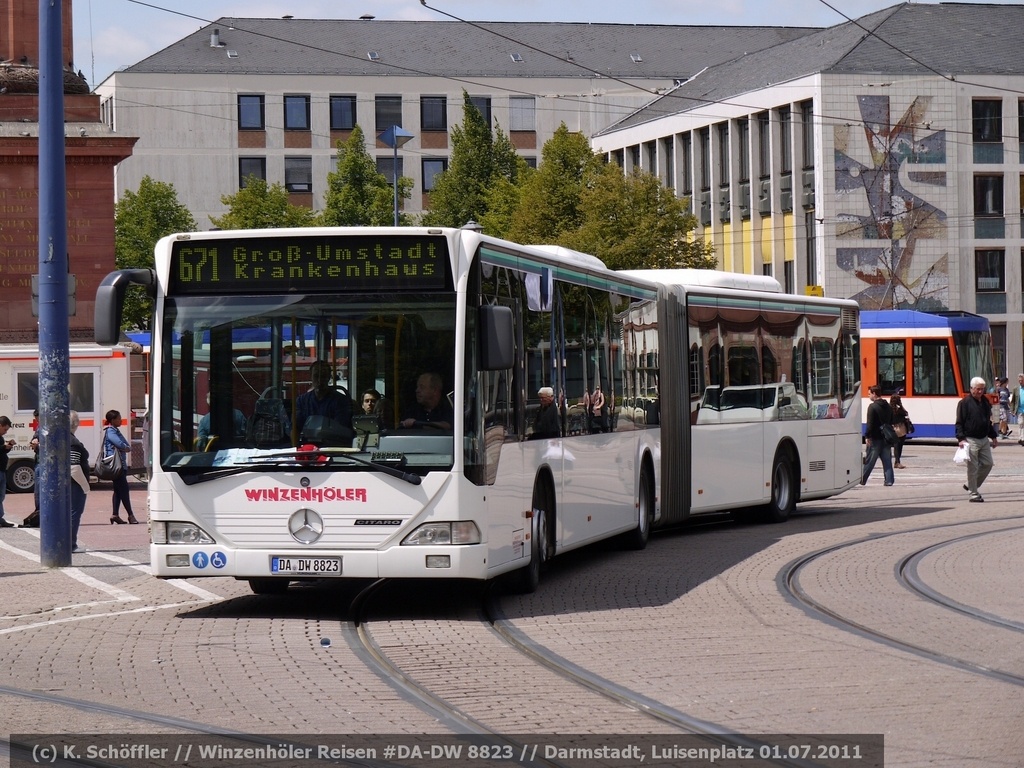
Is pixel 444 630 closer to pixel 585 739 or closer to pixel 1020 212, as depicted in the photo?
pixel 585 739

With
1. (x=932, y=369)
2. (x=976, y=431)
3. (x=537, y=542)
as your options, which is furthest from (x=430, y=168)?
(x=537, y=542)

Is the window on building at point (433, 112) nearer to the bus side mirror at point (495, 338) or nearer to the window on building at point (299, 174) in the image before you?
the window on building at point (299, 174)

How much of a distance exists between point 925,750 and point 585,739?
4.70ft

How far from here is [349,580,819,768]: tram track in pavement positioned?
311 inches

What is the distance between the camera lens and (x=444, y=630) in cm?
1155

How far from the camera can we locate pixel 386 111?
86.9 m

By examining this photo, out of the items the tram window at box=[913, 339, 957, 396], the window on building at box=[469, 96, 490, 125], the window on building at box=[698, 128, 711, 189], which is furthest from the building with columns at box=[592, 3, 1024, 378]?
the window on building at box=[469, 96, 490, 125]

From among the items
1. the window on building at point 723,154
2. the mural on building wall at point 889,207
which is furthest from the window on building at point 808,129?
the window on building at point 723,154

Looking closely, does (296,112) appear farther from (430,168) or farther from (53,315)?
A: (53,315)

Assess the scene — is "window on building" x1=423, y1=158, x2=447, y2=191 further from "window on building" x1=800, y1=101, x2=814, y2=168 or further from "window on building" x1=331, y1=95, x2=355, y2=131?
"window on building" x1=800, y1=101, x2=814, y2=168

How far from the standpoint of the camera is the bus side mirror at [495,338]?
466 inches

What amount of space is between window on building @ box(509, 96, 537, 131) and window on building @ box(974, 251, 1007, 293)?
101 ft

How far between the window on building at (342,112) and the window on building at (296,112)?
1.32 m

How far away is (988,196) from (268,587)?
176 feet
